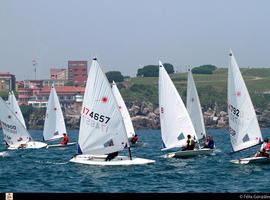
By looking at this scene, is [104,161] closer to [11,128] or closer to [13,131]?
[11,128]

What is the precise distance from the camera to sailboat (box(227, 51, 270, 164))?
124 ft

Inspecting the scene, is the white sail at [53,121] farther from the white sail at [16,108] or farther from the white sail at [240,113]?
the white sail at [240,113]

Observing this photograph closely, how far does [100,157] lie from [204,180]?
9.42 m

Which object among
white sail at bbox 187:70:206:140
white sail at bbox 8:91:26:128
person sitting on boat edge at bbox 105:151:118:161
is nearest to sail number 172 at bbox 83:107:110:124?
person sitting on boat edge at bbox 105:151:118:161

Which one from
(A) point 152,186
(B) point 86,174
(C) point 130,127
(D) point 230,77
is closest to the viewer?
(A) point 152,186

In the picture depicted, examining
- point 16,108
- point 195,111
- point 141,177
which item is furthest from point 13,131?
point 141,177

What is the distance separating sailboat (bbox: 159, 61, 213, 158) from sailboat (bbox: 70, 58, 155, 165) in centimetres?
760

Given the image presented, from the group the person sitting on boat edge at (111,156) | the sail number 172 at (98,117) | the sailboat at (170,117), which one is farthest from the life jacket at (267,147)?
the sailboat at (170,117)

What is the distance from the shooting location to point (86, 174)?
32094 millimetres

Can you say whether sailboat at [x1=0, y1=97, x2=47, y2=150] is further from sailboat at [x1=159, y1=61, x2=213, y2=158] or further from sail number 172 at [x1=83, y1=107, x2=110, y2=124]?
sail number 172 at [x1=83, y1=107, x2=110, y2=124]

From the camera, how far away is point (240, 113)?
38375mm

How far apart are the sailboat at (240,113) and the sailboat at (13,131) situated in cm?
2340
